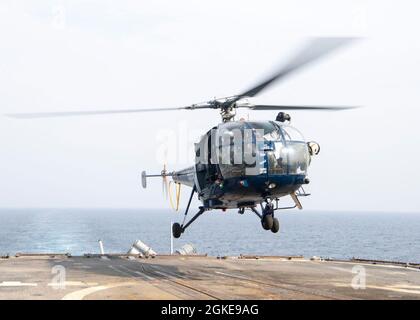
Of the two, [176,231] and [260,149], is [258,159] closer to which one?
[260,149]

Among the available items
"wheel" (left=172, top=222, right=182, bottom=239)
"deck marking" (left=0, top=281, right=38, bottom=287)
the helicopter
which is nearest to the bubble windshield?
the helicopter

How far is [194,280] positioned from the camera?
61.3 ft

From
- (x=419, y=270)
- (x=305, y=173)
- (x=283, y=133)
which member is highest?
(x=283, y=133)

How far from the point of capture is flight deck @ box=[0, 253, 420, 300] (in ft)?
49.7

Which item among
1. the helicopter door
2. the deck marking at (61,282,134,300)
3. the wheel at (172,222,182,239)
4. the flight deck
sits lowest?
the flight deck

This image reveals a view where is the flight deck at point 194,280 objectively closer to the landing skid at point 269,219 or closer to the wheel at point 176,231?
the wheel at point 176,231

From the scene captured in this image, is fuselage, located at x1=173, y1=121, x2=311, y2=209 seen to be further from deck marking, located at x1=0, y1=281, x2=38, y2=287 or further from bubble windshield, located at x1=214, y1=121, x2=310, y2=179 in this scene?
deck marking, located at x1=0, y1=281, x2=38, y2=287

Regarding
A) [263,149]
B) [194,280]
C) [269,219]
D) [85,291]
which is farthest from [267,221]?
[85,291]

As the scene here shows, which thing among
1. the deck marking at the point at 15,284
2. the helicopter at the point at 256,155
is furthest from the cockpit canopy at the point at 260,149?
the deck marking at the point at 15,284
